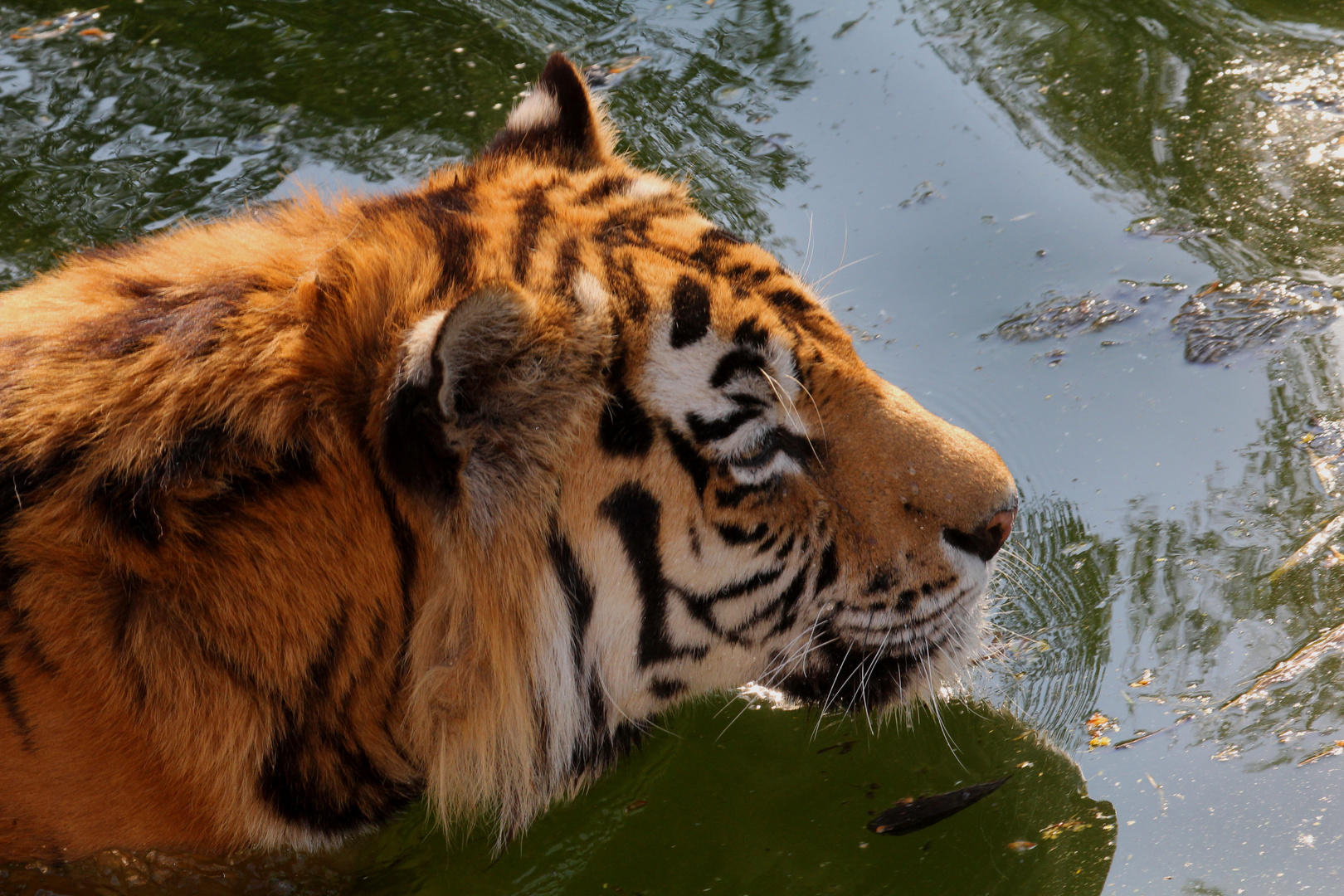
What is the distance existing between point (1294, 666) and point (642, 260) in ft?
5.95

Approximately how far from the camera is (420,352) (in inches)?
71.9

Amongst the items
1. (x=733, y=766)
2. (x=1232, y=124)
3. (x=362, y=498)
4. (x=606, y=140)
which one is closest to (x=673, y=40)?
(x=1232, y=124)

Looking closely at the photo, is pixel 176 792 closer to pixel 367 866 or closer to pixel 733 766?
pixel 367 866

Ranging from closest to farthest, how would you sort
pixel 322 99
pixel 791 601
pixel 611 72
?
pixel 791 601 < pixel 322 99 < pixel 611 72

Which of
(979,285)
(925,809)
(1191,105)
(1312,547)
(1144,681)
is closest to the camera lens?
(925,809)

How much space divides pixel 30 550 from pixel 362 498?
0.53m

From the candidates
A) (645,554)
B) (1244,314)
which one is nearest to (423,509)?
(645,554)

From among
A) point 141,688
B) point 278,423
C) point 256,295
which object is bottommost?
point 141,688

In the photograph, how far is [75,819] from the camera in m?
2.15

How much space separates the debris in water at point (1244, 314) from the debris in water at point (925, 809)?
1656 millimetres

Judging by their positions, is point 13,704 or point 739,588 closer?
point 13,704

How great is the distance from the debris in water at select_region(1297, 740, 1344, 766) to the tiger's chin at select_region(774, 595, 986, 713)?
2.40 ft

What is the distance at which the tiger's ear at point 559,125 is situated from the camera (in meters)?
2.81

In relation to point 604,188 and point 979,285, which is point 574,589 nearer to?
point 604,188
